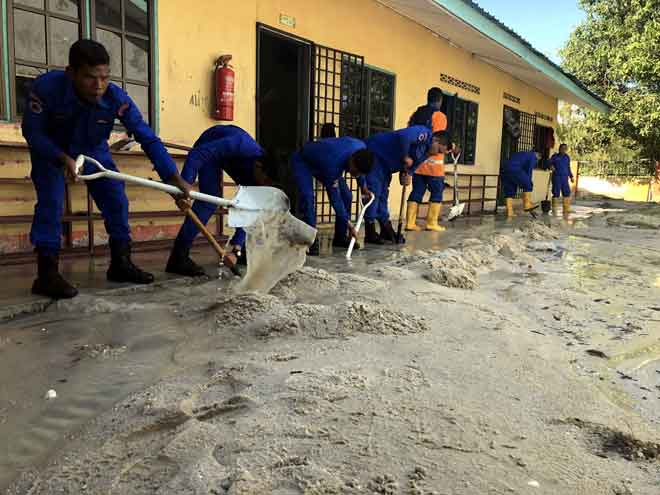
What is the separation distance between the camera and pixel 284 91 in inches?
295

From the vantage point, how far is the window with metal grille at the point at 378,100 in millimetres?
8195

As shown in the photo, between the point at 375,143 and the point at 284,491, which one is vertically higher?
the point at 375,143

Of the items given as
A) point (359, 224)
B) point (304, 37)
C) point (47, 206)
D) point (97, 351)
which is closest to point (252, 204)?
point (47, 206)

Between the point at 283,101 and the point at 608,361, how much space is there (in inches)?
227

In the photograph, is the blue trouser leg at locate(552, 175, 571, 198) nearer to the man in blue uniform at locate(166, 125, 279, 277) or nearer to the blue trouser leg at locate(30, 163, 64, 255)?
the man in blue uniform at locate(166, 125, 279, 277)

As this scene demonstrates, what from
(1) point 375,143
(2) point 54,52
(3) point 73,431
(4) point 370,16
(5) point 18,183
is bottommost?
(3) point 73,431

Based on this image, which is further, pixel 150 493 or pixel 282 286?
pixel 282 286

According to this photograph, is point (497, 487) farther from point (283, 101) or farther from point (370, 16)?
point (370, 16)

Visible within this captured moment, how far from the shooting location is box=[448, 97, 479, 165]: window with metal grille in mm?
10797

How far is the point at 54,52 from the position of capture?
4500 millimetres

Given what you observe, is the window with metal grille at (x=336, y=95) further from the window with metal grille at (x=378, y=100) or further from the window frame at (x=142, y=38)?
the window frame at (x=142, y=38)

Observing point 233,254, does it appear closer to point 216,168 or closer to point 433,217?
point 216,168

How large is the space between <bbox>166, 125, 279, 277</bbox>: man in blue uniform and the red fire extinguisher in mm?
1365

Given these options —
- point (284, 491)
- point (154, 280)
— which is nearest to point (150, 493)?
point (284, 491)
